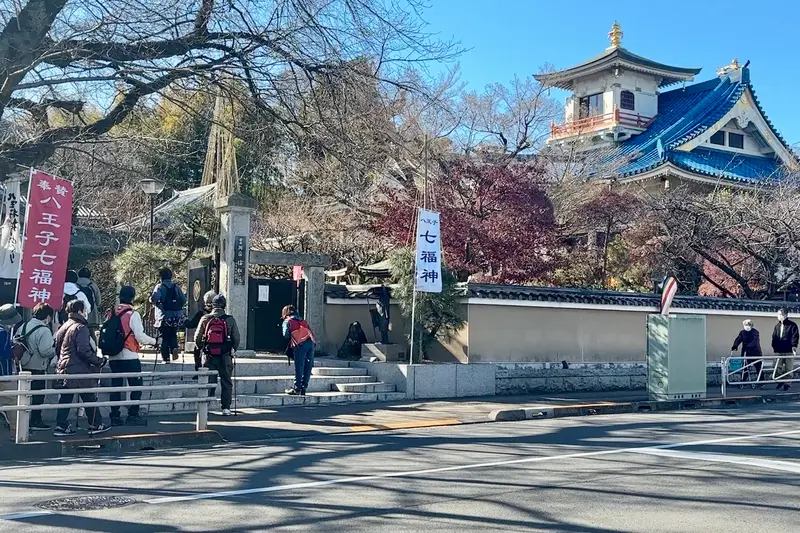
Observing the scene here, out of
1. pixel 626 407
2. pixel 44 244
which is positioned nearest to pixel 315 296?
pixel 626 407

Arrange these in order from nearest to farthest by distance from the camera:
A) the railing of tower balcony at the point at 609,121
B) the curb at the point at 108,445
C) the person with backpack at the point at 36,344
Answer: the curb at the point at 108,445
the person with backpack at the point at 36,344
the railing of tower balcony at the point at 609,121

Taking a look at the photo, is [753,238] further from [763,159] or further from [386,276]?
[763,159]

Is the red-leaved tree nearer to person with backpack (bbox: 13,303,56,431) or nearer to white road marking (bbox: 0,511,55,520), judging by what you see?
person with backpack (bbox: 13,303,56,431)

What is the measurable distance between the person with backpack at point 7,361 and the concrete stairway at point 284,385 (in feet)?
9.05

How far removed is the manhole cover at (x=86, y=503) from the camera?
704 centimetres

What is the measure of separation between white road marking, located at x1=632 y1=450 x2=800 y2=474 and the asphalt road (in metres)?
0.02

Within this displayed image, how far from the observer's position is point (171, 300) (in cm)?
1470

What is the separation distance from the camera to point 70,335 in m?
11.0

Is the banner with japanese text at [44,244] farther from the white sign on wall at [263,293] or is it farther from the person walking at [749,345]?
the person walking at [749,345]

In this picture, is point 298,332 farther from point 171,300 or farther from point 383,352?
point 383,352

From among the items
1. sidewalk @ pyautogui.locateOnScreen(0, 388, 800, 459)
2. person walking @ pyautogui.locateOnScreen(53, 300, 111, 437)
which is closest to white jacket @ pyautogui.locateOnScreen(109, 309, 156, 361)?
person walking @ pyautogui.locateOnScreen(53, 300, 111, 437)

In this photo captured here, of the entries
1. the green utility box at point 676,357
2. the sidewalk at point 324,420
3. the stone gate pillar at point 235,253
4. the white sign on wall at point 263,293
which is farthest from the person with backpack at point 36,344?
the green utility box at point 676,357

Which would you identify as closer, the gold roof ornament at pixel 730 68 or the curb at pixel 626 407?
the curb at pixel 626 407

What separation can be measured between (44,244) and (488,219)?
420 inches
